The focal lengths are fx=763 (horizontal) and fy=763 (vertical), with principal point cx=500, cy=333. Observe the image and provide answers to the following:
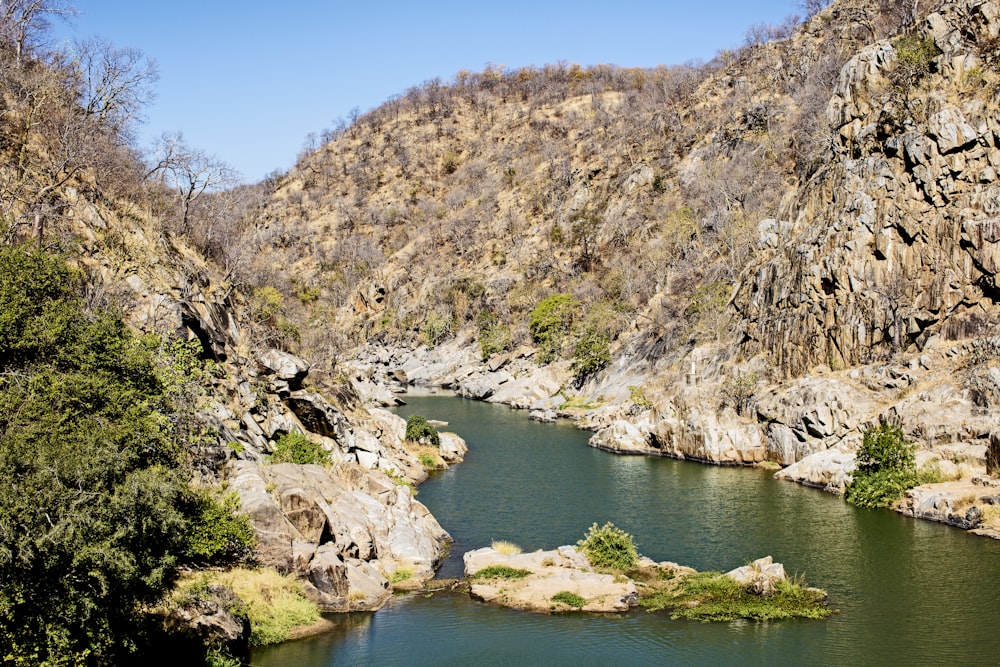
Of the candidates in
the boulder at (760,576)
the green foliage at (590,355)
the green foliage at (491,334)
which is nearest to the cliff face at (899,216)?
the green foliage at (590,355)

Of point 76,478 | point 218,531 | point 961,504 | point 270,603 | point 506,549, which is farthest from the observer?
point 961,504

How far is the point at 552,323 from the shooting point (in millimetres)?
103812

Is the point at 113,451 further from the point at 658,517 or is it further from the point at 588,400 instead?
the point at 588,400

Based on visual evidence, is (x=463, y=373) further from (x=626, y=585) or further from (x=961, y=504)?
(x=626, y=585)

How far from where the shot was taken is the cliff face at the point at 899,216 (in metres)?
53.9

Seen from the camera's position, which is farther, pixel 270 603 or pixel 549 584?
pixel 549 584

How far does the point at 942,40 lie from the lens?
61.7 m

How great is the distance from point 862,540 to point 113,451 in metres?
34.9

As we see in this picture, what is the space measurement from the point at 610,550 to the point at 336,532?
12143 mm

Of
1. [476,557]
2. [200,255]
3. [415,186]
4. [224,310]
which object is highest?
[415,186]

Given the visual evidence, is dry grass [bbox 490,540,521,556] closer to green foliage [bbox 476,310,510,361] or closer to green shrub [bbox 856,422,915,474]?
green shrub [bbox 856,422,915,474]

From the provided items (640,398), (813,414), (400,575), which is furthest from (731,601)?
(640,398)

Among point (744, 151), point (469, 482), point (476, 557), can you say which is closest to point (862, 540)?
point (476, 557)

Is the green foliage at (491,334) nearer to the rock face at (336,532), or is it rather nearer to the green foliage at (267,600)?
the rock face at (336,532)
